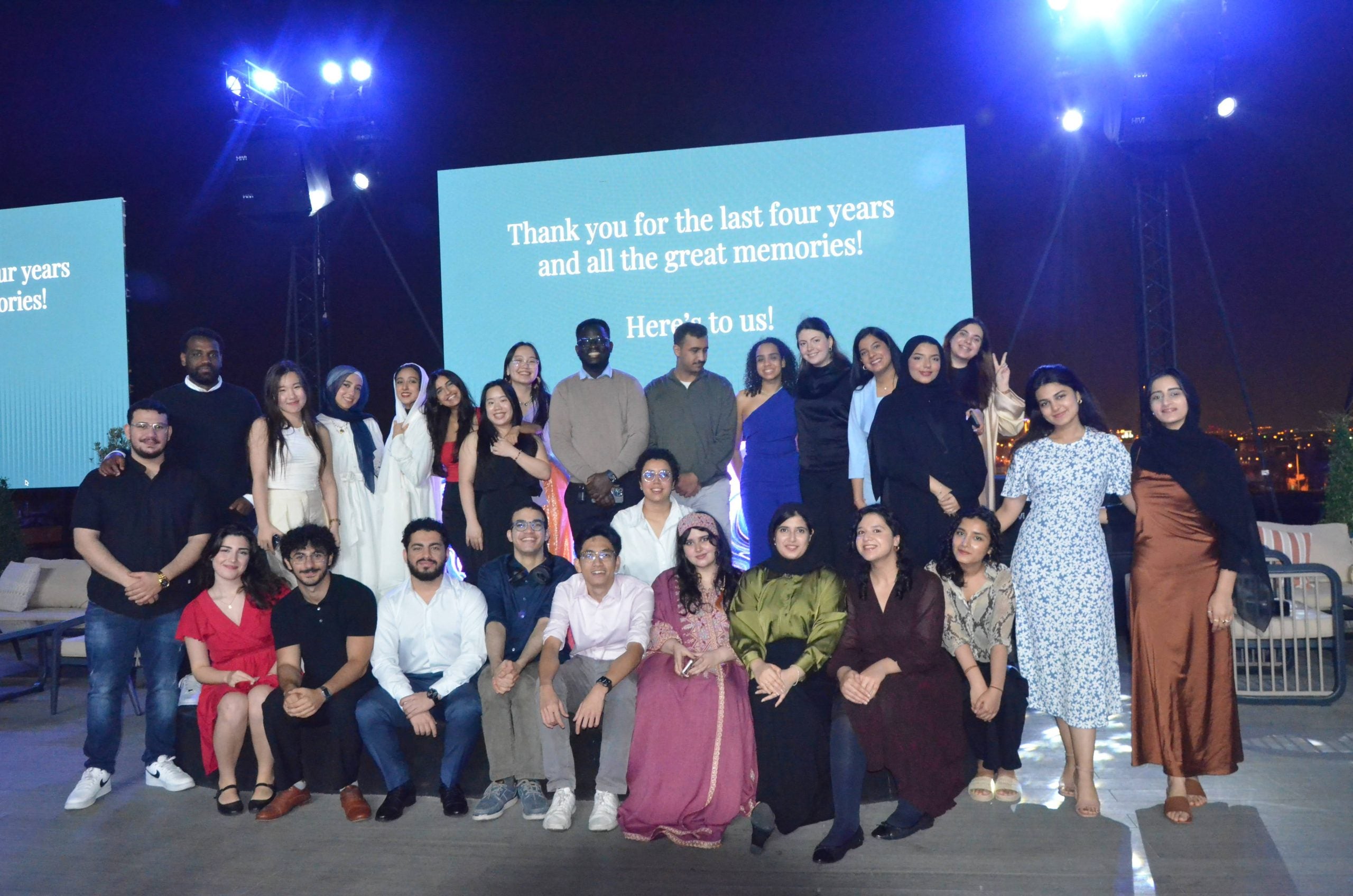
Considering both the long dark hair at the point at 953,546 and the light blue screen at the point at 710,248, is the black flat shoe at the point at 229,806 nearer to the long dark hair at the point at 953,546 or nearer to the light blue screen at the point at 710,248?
the long dark hair at the point at 953,546

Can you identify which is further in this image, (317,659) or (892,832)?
(317,659)

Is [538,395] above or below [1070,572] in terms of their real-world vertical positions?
above

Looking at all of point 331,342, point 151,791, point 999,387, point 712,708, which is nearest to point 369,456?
point 151,791

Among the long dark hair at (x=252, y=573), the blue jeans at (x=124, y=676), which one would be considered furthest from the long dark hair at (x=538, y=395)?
the blue jeans at (x=124, y=676)

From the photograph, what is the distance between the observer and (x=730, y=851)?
2797 millimetres

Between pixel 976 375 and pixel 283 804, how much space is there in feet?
10.0

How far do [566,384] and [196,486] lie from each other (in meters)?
1.58

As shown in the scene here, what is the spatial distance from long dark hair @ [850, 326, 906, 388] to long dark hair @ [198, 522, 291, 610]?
2440mm

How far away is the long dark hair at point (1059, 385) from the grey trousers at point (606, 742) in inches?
63.1

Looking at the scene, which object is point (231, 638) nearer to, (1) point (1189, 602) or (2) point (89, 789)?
(2) point (89, 789)

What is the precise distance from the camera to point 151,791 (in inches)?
138

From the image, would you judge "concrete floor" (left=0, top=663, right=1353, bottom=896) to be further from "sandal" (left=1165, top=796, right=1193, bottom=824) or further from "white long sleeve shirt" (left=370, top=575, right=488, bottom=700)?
"white long sleeve shirt" (left=370, top=575, right=488, bottom=700)

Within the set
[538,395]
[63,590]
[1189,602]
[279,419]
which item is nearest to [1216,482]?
[1189,602]

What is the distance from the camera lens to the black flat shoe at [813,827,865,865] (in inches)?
104
